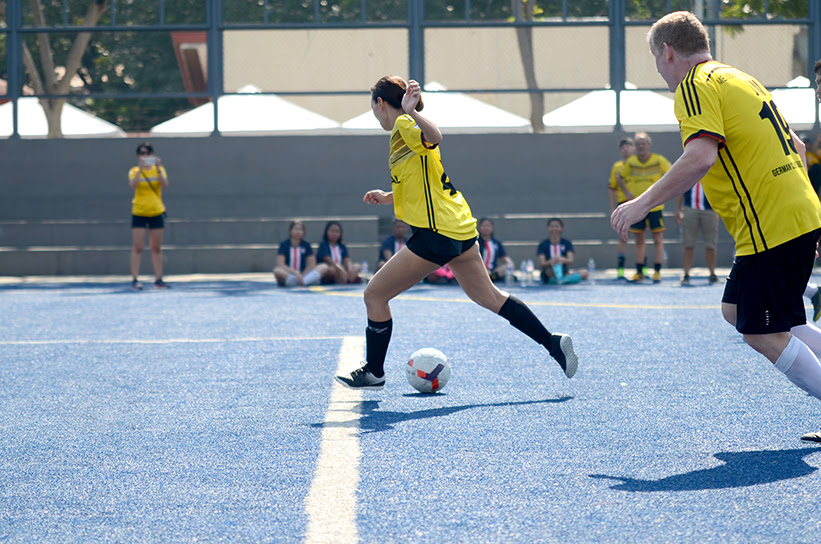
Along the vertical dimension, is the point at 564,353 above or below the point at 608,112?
below

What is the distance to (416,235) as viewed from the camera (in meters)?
5.80

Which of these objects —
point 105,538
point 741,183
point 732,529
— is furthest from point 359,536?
point 741,183

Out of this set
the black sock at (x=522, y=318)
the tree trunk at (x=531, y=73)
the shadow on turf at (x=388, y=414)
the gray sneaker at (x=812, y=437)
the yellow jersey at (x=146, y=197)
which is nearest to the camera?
the gray sneaker at (x=812, y=437)

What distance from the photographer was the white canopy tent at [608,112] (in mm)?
20203

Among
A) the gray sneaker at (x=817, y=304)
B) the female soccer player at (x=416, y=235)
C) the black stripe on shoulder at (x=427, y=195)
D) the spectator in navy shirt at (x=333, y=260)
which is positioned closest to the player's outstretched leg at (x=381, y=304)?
the female soccer player at (x=416, y=235)

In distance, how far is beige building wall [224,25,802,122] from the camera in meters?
20.2

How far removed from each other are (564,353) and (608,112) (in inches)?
590

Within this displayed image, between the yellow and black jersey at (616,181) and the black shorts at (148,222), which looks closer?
the black shorts at (148,222)

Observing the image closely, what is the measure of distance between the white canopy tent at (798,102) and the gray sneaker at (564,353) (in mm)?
15881

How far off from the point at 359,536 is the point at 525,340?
5169 mm

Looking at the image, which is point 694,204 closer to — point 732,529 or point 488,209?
point 488,209

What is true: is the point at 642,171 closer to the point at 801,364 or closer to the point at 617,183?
the point at 617,183

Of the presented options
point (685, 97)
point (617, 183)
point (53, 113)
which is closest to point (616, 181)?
point (617, 183)

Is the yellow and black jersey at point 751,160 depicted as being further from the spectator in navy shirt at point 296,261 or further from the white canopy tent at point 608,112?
the white canopy tent at point 608,112
